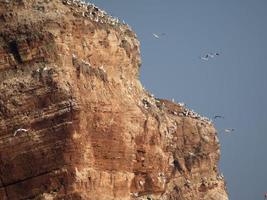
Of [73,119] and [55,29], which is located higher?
[55,29]

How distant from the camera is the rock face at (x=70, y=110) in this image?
6303 cm

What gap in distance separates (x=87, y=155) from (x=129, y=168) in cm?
648

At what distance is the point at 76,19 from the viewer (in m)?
68.2

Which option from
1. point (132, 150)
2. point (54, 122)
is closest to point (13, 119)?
point (54, 122)

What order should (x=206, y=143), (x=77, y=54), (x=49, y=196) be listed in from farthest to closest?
(x=206, y=143) < (x=77, y=54) < (x=49, y=196)

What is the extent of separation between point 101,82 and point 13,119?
317 inches

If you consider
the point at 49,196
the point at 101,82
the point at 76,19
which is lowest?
the point at 49,196

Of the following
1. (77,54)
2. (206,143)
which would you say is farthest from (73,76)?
(206,143)

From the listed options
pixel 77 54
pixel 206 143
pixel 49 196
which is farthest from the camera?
pixel 206 143

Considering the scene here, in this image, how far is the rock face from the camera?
63031mm

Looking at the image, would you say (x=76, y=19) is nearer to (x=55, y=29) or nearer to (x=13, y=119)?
(x=55, y=29)

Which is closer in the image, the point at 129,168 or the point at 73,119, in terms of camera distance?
the point at 73,119

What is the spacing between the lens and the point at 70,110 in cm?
6325

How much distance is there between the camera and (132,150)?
71062mm
